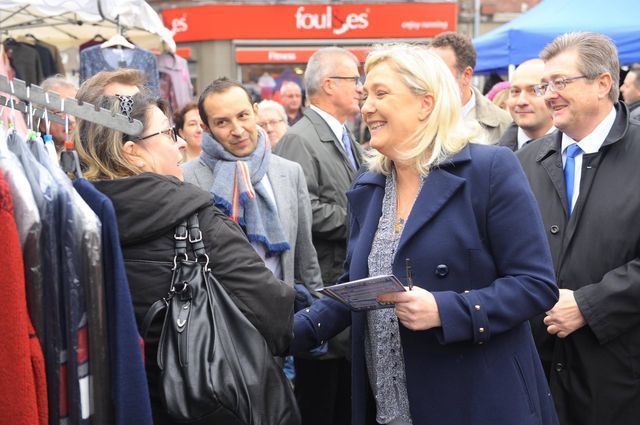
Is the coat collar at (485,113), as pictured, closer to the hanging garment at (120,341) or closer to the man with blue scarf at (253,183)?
the man with blue scarf at (253,183)

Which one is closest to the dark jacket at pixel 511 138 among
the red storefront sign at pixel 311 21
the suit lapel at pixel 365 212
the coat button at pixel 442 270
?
the suit lapel at pixel 365 212

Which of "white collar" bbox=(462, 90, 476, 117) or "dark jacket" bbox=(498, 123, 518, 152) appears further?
"white collar" bbox=(462, 90, 476, 117)

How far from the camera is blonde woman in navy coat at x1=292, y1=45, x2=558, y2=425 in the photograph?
8.61 ft

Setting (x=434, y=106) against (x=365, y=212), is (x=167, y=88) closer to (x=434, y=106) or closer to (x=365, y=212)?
(x=365, y=212)

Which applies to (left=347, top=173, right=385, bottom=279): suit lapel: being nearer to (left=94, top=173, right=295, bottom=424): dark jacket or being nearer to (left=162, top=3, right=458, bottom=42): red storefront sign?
(left=94, top=173, right=295, bottom=424): dark jacket

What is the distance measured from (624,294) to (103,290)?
216 cm

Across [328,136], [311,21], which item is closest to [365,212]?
[328,136]

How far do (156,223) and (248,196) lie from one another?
1607mm

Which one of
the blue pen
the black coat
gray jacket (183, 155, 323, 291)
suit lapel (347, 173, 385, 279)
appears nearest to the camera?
the blue pen

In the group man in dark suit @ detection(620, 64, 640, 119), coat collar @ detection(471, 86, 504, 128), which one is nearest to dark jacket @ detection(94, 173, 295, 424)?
coat collar @ detection(471, 86, 504, 128)

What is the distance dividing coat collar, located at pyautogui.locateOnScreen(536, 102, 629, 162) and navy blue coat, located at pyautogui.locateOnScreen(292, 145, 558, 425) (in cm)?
100

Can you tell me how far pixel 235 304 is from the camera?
250cm

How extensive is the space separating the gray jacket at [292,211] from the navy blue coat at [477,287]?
147 cm

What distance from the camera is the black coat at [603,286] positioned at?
3346 mm
